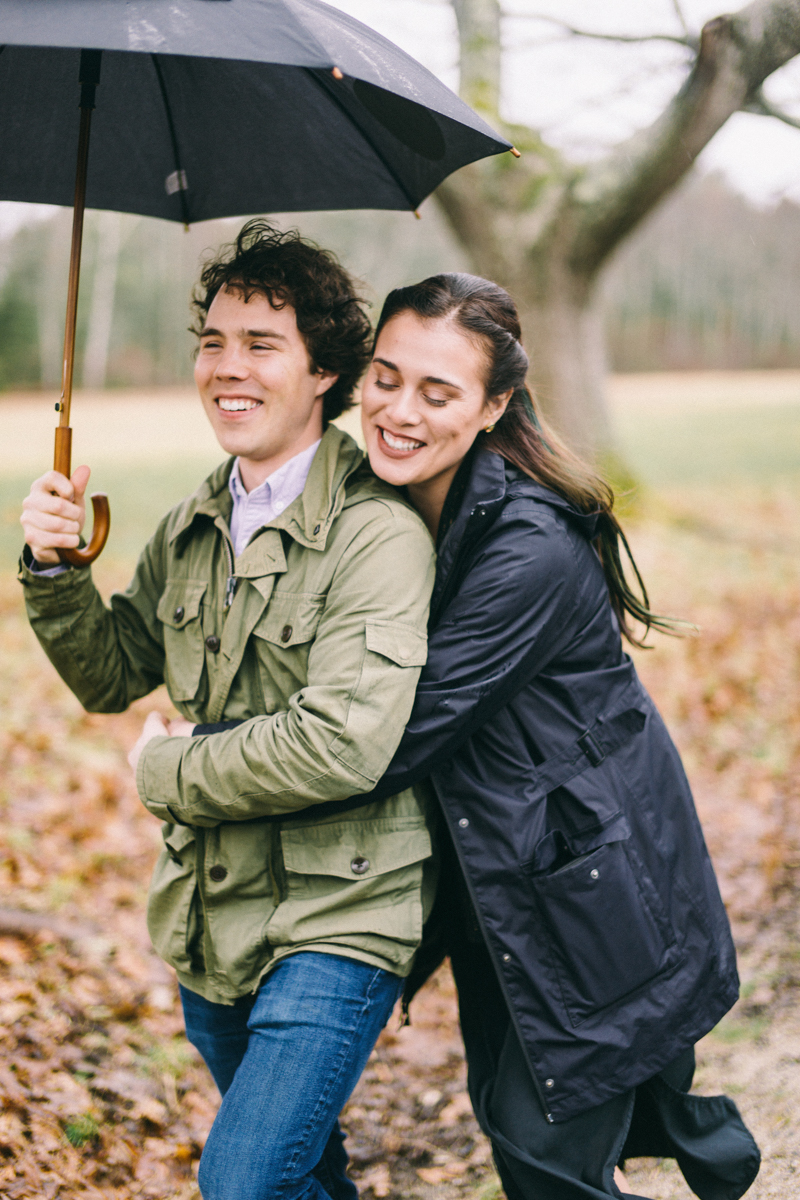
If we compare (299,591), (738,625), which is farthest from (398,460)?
(738,625)

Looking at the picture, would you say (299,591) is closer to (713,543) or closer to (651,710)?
(651,710)

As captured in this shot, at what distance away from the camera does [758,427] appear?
21016 millimetres

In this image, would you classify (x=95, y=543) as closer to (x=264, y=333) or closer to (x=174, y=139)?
(x=264, y=333)

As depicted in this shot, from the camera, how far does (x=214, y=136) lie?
112 inches

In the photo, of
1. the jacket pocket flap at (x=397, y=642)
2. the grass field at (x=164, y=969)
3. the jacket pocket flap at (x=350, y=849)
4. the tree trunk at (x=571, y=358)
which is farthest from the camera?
the tree trunk at (x=571, y=358)

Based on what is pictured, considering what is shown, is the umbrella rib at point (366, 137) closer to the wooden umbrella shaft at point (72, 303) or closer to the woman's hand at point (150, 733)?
the wooden umbrella shaft at point (72, 303)

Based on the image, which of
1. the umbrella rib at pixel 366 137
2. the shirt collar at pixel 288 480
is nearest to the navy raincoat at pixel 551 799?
the shirt collar at pixel 288 480

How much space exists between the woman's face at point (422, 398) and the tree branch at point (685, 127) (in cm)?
299

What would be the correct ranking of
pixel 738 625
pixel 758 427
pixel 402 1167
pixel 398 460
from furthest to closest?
pixel 758 427, pixel 738 625, pixel 402 1167, pixel 398 460

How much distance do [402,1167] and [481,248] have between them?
7.40 meters

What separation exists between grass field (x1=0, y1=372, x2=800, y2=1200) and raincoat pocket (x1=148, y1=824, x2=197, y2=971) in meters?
1.01

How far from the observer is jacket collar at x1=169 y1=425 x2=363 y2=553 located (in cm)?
231

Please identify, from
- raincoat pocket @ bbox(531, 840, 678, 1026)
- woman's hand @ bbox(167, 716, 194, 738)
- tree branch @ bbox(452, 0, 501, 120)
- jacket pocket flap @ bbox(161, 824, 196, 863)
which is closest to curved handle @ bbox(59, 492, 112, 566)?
woman's hand @ bbox(167, 716, 194, 738)

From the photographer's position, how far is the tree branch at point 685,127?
461cm
